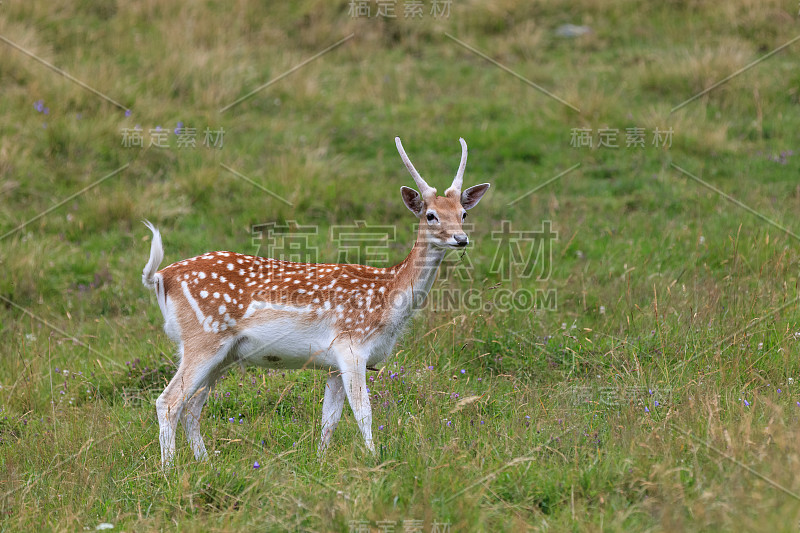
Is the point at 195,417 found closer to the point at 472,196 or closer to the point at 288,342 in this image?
the point at 288,342

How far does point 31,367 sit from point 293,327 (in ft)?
7.96

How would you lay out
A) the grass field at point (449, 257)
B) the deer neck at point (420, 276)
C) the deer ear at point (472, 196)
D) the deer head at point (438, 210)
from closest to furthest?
the grass field at point (449, 257) → the deer head at point (438, 210) → the deer neck at point (420, 276) → the deer ear at point (472, 196)

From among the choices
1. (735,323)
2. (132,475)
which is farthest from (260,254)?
(735,323)

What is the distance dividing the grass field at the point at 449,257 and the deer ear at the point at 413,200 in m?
0.84

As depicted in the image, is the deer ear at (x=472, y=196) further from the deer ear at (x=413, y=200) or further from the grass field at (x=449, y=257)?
the grass field at (x=449, y=257)

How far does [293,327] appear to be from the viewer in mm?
5582

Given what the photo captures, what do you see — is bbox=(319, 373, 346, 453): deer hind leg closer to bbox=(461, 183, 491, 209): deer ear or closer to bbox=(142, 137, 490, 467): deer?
bbox=(142, 137, 490, 467): deer

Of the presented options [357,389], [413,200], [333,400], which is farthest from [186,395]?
[413,200]

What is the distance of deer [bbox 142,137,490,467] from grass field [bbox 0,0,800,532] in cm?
37

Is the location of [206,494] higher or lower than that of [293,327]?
lower

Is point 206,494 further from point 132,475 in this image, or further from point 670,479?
point 670,479

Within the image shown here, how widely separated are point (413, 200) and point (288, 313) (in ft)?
3.73

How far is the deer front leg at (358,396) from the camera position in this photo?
5.28 meters

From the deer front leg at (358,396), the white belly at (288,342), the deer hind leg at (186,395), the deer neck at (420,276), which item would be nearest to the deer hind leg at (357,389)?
the deer front leg at (358,396)
